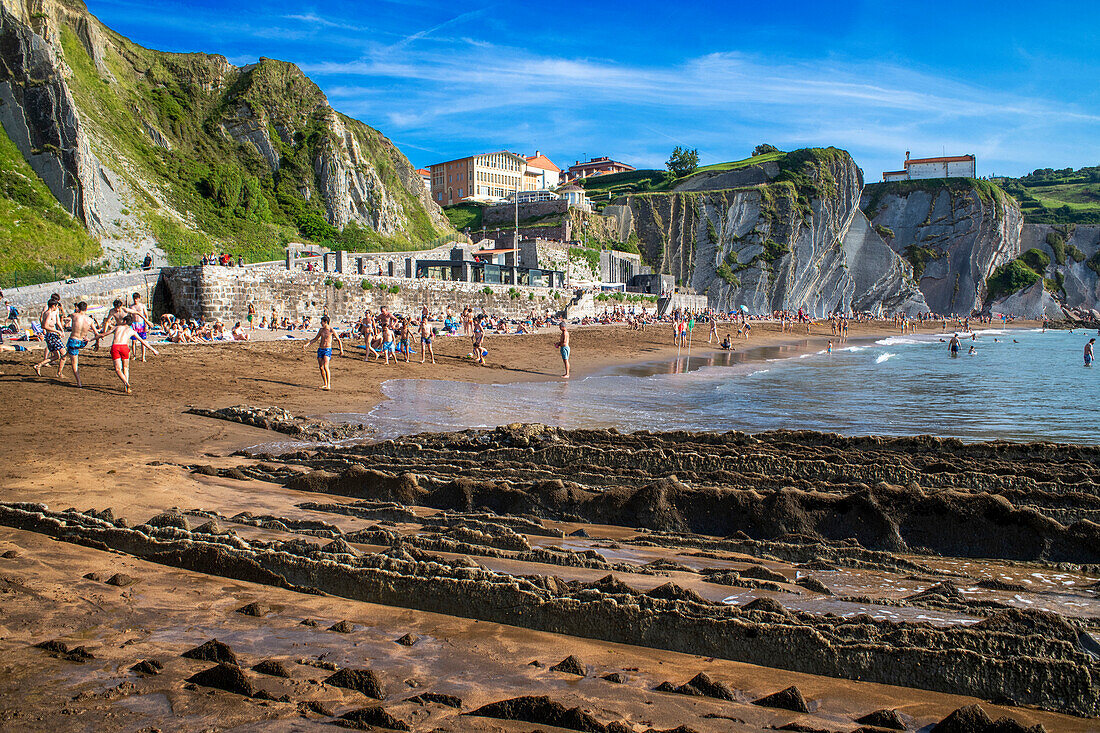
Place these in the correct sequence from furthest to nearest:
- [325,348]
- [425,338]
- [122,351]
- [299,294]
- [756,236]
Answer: [756,236]
[299,294]
[425,338]
[325,348]
[122,351]

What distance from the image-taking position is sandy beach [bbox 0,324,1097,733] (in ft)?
8.43

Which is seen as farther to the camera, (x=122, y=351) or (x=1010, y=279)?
(x=1010, y=279)

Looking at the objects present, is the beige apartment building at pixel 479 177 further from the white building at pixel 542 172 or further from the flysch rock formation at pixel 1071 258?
the flysch rock formation at pixel 1071 258

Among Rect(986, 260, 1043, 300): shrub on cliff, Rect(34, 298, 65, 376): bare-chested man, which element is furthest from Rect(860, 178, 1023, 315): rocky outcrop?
Rect(34, 298, 65, 376): bare-chested man

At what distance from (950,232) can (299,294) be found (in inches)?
3643

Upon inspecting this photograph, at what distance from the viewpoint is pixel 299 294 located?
27.6 m

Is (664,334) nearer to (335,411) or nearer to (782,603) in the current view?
(335,411)

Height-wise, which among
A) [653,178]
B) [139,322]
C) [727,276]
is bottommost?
[139,322]

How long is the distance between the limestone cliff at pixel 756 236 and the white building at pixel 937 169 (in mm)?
23510


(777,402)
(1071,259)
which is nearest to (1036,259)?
(1071,259)

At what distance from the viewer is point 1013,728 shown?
2541mm

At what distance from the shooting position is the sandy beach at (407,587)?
2.57 metres

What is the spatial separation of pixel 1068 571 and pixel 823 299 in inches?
3294

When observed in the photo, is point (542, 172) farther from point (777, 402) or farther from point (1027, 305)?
point (777, 402)
